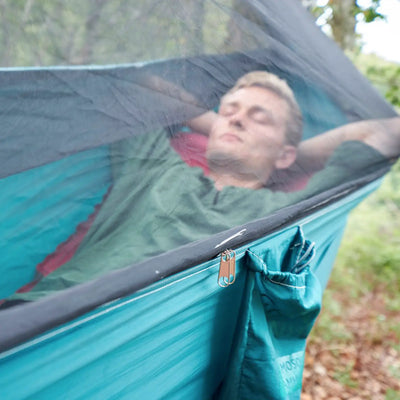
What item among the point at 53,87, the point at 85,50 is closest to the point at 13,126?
the point at 53,87

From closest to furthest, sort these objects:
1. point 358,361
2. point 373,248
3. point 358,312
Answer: point 358,361 < point 358,312 < point 373,248

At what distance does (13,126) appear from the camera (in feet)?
2.47

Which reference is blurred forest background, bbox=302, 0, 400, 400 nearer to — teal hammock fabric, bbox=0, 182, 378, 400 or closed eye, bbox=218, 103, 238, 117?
teal hammock fabric, bbox=0, 182, 378, 400

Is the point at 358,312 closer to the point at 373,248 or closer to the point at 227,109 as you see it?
the point at 373,248

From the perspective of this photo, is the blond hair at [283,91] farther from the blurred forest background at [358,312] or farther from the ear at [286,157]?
the blurred forest background at [358,312]

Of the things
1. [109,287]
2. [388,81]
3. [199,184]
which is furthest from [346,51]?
[109,287]

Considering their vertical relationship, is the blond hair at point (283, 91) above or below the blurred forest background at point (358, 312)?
above

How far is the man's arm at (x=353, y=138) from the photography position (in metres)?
1.04

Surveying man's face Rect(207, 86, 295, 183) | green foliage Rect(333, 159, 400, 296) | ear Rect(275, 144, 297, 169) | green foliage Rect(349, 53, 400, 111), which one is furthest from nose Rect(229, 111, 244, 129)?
green foliage Rect(333, 159, 400, 296)

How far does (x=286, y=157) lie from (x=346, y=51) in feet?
4.57

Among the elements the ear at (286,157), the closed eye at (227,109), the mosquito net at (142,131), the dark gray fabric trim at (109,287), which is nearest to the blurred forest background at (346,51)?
the mosquito net at (142,131)

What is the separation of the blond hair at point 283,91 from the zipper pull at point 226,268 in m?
0.35

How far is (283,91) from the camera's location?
3.16 ft

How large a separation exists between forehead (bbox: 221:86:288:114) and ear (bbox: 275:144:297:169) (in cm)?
9
